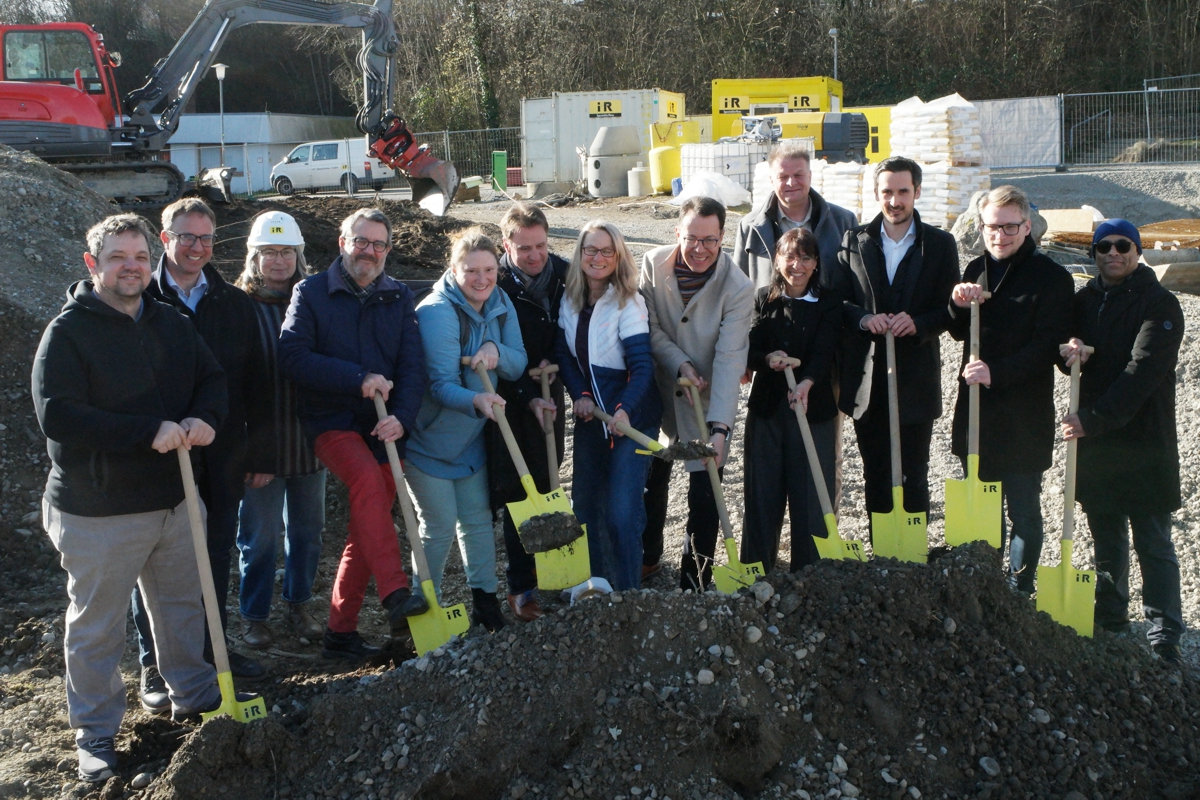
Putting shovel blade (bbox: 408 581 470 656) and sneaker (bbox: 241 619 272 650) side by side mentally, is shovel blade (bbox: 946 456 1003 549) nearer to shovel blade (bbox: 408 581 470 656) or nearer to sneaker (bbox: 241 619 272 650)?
shovel blade (bbox: 408 581 470 656)

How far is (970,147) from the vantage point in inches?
491

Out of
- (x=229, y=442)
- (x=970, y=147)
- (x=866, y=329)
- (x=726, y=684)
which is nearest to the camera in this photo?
(x=726, y=684)

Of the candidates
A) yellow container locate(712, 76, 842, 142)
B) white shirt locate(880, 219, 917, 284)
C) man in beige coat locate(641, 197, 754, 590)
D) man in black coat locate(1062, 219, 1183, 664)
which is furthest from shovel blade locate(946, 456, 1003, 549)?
yellow container locate(712, 76, 842, 142)

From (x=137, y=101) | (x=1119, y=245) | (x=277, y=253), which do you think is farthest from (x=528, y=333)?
(x=137, y=101)

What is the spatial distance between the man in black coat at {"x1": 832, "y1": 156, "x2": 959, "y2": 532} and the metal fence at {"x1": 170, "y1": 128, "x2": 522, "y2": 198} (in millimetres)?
21674

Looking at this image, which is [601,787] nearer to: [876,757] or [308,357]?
[876,757]

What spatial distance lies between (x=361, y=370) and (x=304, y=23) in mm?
12178

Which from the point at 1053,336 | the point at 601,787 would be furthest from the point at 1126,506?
the point at 601,787

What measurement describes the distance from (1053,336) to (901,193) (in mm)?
873

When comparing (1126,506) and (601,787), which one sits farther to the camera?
(1126,506)

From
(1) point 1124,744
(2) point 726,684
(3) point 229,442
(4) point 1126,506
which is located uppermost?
→ (3) point 229,442

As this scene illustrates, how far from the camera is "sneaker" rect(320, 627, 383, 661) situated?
427 cm

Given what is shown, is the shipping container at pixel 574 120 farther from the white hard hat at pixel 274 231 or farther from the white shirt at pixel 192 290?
the white shirt at pixel 192 290

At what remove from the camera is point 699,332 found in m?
4.45
